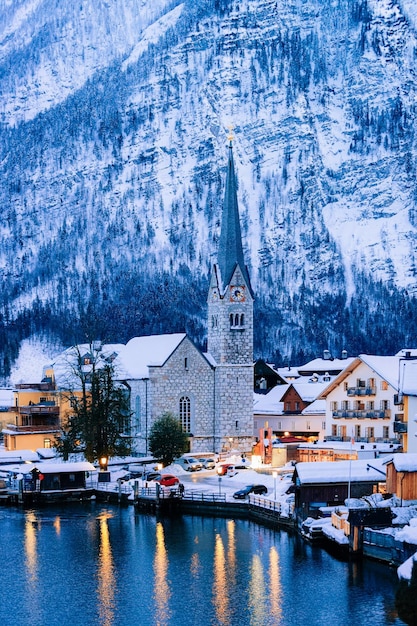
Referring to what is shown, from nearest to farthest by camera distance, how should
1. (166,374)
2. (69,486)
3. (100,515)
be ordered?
(100,515), (69,486), (166,374)

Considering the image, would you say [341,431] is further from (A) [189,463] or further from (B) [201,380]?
(B) [201,380]

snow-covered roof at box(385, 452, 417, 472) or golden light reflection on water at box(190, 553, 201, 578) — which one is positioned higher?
snow-covered roof at box(385, 452, 417, 472)

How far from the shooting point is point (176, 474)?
77875 millimetres

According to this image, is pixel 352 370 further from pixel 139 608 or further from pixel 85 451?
pixel 139 608

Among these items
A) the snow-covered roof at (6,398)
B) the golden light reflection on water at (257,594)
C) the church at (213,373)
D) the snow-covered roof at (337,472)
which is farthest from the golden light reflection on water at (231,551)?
the snow-covered roof at (6,398)

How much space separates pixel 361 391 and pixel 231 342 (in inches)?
666

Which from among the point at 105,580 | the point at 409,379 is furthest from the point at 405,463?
the point at 105,580

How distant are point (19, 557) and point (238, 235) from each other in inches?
1787

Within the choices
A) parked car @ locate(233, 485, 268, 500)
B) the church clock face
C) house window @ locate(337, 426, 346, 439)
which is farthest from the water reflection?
the church clock face

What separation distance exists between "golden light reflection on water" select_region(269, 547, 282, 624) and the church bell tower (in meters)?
38.0

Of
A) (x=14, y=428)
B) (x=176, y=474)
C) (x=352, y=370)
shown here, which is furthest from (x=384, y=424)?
(x=14, y=428)

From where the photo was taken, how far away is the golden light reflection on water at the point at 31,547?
50.8m

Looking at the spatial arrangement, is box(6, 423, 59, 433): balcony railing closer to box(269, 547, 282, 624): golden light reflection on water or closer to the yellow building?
the yellow building

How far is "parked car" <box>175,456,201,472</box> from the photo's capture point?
267ft
